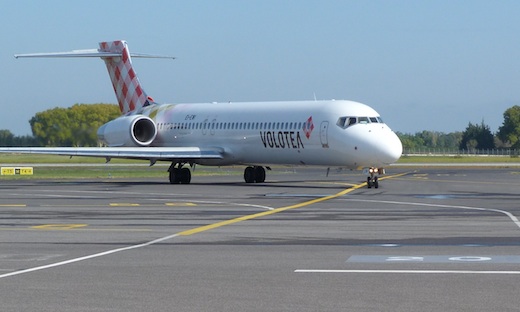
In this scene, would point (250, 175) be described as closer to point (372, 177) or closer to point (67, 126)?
point (372, 177)

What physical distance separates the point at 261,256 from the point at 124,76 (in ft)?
126

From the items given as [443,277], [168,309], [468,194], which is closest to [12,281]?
[168,309]

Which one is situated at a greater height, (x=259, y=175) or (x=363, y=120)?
(x=363, y=120)

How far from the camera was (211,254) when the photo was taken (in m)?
15.3

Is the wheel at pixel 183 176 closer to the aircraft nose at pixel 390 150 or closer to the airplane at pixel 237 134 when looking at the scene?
the airplane at pixel 237 134

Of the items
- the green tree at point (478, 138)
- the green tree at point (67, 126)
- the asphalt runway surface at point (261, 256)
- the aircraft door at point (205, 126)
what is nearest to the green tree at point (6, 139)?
the green tree at point (67, 126)

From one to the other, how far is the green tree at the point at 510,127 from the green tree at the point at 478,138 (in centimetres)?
204

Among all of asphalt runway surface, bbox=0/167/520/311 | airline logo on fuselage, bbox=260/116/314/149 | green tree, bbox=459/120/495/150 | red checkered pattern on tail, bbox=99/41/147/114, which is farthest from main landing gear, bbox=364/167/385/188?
green tree, bbox=459/120/495/150

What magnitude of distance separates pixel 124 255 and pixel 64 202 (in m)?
15.6

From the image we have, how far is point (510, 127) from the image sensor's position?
162250mm

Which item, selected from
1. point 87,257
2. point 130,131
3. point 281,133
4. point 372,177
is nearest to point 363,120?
point 372,177

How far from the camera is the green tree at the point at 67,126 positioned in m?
54.8

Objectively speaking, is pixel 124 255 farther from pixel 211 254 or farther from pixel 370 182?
pixel 370 182

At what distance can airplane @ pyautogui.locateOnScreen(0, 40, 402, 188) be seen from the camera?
39.8 meters
